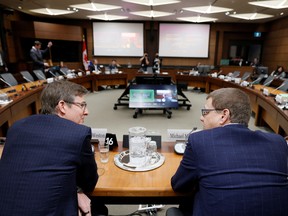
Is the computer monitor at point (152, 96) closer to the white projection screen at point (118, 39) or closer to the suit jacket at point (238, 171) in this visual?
the suit jacket at point (238, 171)

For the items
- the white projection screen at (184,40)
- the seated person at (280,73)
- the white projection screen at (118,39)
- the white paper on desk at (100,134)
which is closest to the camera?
the white paper on desk at (100,134)

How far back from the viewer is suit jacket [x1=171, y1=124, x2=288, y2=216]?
790 millimetres

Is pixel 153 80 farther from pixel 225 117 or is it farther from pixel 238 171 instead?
pixel 238 171

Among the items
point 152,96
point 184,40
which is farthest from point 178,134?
point 184,40

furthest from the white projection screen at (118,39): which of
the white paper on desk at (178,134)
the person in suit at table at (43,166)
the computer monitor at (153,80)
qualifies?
the person in suit at table at (43,166)

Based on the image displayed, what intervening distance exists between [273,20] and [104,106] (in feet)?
29.7

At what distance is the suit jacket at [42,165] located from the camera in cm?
82

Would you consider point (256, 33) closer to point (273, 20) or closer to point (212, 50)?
point (273, 20)

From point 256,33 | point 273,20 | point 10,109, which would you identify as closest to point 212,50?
point 256,33

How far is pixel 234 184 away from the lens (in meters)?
0.80

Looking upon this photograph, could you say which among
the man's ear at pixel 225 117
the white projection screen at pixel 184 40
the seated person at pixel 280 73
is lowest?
the seated person at pixel 280 73

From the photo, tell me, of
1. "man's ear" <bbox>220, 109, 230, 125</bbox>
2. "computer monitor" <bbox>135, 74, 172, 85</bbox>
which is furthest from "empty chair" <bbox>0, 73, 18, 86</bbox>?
"man's ear" <bbox>220, 109, 230, 125</bbox>

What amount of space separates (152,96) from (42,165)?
3.72m

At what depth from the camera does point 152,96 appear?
4.48 meters
